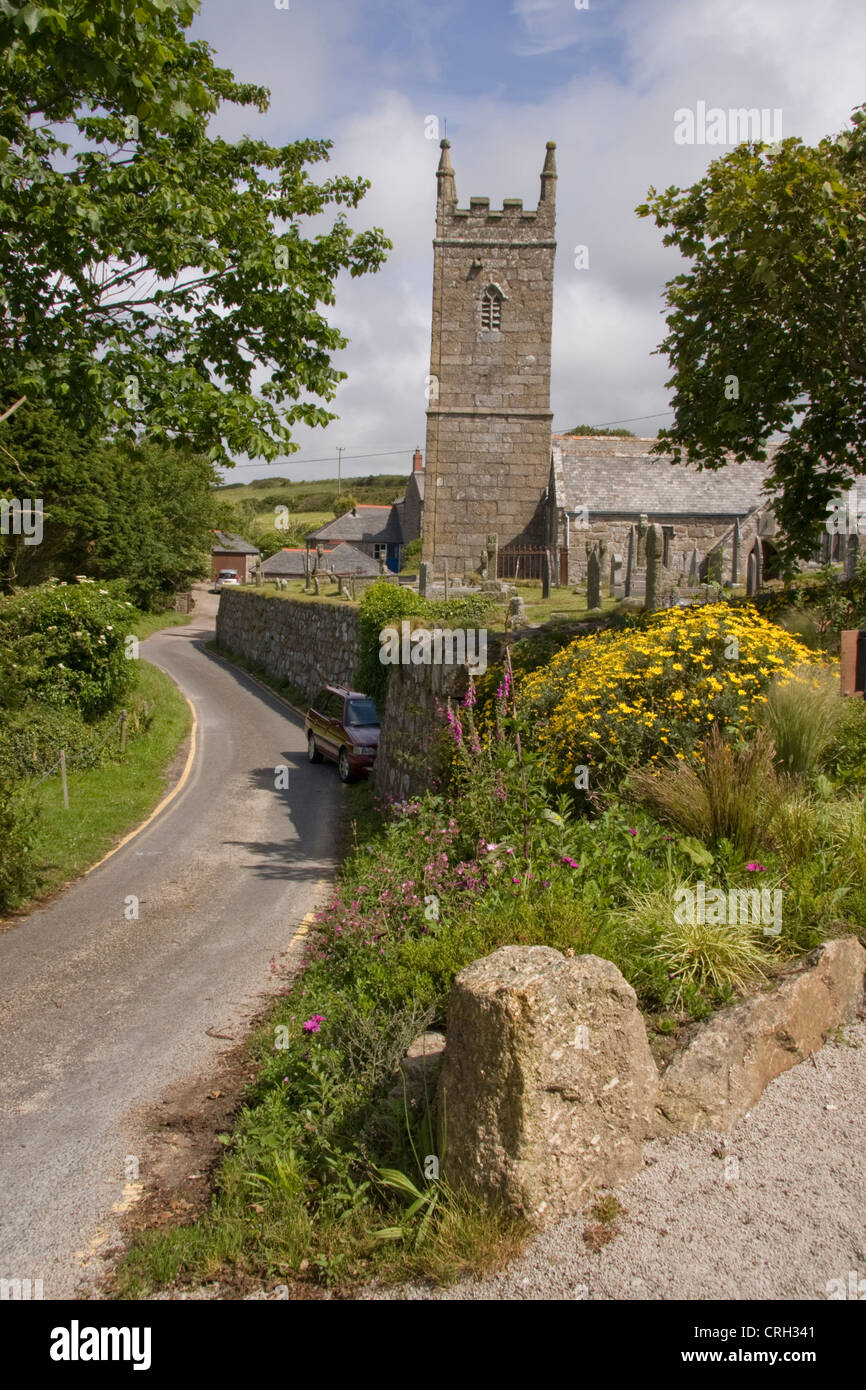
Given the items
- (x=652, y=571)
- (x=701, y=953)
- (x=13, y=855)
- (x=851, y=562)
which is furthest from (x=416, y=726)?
(x=701, y=953)

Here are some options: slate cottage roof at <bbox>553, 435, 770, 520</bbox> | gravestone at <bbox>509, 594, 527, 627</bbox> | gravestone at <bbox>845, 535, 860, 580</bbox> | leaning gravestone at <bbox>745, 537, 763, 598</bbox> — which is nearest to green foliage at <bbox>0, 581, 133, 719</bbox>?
gravestone at <bbox>509, 594, 527, 627</bbox>

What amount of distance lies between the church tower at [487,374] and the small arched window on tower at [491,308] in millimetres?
34

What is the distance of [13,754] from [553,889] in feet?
52.7

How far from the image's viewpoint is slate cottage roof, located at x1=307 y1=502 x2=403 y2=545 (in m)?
74.8

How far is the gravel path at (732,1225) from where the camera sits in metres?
3.89

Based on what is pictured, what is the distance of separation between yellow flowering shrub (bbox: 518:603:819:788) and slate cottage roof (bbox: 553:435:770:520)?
2496cm

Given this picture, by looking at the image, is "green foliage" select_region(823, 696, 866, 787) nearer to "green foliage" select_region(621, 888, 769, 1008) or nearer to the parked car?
"green foliage" select_region(621, 888, 769, 1008)

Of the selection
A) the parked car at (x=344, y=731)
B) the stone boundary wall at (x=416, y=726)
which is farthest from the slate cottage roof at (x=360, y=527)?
the stone boundary wall at (x=416, y=726)

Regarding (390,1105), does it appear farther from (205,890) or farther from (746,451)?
(746,451)

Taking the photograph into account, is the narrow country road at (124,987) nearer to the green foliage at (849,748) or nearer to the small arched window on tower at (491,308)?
the green foliage at (849,748)

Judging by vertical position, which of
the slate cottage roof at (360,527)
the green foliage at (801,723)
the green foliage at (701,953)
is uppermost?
the slate cottage roof at (360,527)

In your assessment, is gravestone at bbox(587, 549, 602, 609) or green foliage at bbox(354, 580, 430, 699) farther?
green foliage at bbox(354, 580, 430, 699)

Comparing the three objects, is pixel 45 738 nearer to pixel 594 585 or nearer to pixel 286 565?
pixel 594 585
